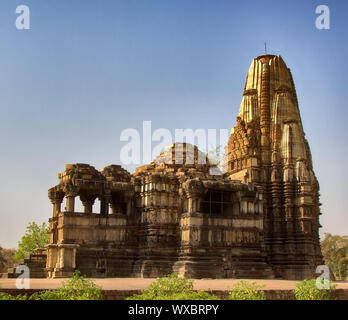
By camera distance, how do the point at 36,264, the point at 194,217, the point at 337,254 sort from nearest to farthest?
the point at 36,264
the point at 194,217
the point at 337,254

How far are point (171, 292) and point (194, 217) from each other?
1533 centimetres

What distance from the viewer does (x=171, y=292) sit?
1447 centimetres

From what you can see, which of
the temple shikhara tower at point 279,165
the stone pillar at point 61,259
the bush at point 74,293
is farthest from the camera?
the temple shikhara tower at point 279,165

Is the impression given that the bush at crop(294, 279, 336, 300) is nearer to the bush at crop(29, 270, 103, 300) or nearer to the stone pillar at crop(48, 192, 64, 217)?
the bush at crop(29, 270, 103, 300)

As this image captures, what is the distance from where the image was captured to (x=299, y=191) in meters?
36.0

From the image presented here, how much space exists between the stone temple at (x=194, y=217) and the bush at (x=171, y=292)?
13.7 metres

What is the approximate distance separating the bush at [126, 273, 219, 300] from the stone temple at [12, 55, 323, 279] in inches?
541

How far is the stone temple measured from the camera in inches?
1163

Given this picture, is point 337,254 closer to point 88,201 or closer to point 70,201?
point 88,201

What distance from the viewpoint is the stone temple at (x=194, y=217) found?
29.5 m

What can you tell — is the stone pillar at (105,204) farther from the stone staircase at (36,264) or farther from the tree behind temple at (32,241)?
the tree behind temple at (32,241)

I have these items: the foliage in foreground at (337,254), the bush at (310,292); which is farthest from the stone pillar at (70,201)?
the foliage in foreground at (337,254)

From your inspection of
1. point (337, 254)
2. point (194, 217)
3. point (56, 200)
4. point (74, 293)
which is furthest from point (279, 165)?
point (337, 254)
